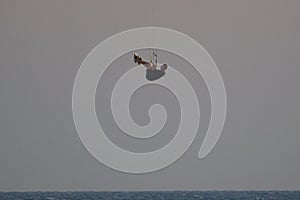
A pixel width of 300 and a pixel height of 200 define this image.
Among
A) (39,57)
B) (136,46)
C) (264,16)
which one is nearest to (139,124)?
(136,46)

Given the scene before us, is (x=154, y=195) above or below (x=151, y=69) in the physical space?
below

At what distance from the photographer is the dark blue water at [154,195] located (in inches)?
268

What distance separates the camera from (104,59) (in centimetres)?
693

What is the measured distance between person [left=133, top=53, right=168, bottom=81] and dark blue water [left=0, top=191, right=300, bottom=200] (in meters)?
1.36

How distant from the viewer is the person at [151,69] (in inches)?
267

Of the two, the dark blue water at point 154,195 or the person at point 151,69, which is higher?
the person at point 151,69

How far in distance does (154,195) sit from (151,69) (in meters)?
1.45

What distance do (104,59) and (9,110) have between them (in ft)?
4.11

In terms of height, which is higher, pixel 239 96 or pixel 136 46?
pixel 136 46

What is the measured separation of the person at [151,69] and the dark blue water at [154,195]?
136 centimetres

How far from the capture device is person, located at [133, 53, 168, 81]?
677 cm

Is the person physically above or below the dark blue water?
above

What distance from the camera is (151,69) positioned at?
6797mm

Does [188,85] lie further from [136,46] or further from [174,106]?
[136,46]
